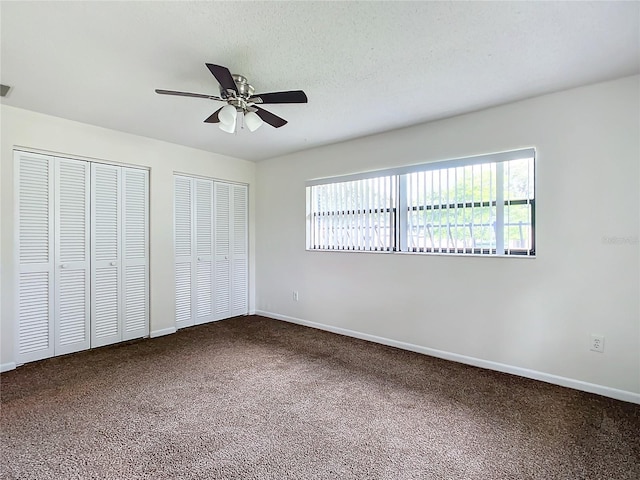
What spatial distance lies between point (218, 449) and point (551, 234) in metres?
2.89

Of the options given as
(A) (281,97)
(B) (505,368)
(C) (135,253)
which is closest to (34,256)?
(C) (135,253)

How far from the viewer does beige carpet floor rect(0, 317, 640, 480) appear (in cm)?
172

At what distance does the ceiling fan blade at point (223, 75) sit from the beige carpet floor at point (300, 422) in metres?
2.13

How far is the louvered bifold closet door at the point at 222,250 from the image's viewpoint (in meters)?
4.70

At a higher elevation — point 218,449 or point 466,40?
point 466,40

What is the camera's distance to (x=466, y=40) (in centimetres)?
196

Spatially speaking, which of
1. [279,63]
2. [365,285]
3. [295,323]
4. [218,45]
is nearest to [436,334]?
[365,285]

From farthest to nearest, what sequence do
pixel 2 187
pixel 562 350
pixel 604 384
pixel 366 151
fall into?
pixel 366 151, pixel 2 187, pixel 562 350, pixel 604 384

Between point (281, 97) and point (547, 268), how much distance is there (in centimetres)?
250

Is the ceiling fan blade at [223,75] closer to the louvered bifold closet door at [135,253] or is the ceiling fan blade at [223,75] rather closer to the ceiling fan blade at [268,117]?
the ceiling fan blade at [268,117]

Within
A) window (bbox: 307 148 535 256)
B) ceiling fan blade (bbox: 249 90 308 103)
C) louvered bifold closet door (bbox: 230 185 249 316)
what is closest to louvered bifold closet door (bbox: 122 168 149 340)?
louvered bifold closet door (bbox: 230 185 249 316)

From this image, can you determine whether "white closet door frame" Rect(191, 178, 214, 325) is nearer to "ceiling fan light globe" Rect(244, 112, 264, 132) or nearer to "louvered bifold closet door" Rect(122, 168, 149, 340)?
"louvered bifold closet door" Rect(122, 168, 149, 340)

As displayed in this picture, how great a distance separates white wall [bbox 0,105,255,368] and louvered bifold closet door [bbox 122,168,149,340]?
7 centimetres

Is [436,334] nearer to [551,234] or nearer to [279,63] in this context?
[551,234]
